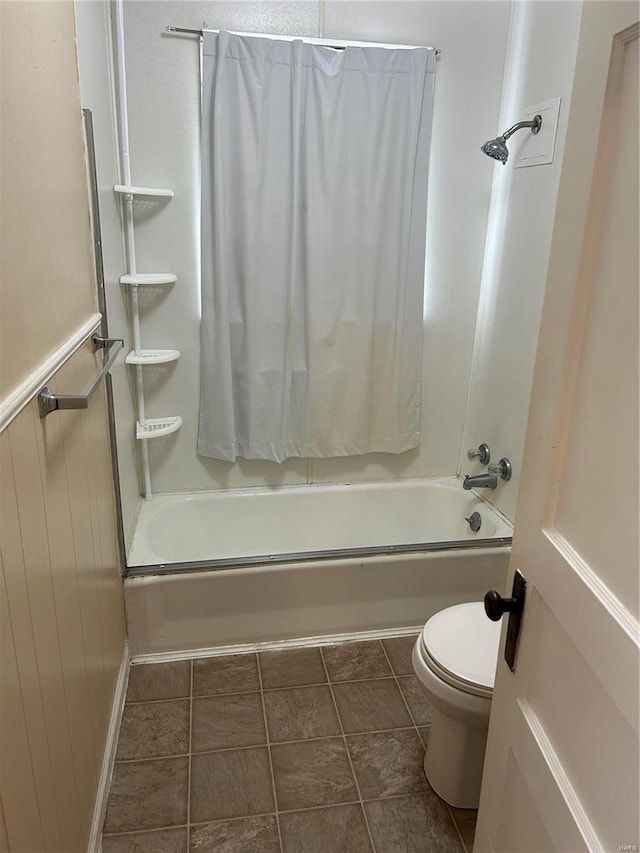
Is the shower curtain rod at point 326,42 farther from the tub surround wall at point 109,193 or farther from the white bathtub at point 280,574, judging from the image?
the white bathtub at point 280,574

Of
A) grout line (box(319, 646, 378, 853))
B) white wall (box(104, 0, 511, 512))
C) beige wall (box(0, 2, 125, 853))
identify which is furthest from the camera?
white wall (box(104, 0, 511, 512))

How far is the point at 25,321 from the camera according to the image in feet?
3.43

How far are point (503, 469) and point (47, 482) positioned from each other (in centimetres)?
187

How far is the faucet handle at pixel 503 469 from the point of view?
2.51 metres

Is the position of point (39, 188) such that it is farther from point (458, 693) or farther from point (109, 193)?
point (458, 693)

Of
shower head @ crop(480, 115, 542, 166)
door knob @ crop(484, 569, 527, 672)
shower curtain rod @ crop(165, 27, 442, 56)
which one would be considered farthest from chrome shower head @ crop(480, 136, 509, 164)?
door knob @ crop(484, 569, 527, 672)

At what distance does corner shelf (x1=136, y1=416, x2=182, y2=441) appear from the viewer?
2443 mm

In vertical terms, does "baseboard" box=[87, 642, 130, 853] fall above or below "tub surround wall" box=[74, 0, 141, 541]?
below

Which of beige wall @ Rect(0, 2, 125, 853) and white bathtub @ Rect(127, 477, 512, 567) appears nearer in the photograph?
beige wall @ Rect(0, 2, 125, 853)

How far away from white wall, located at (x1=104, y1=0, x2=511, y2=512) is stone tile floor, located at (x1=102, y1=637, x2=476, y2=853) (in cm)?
83

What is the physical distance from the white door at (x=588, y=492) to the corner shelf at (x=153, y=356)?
1713 millimetres

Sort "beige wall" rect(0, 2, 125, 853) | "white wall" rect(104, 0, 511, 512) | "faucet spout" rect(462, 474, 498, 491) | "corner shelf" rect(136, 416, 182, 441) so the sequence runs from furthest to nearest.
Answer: "faucet spout" rect(462, 474, 498, 491) < "corner shelf" rect(136, 416, 182, 441) < "white wall" rect(104, 0, 511, 512) < "beige wall" rect(0, 2, 125, 853)

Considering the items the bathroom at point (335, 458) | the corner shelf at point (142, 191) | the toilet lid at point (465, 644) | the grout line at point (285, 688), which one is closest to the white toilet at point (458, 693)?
the toilet lid at point (465, 644)

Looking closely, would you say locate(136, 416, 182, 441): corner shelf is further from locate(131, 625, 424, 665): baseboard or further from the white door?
the white door
